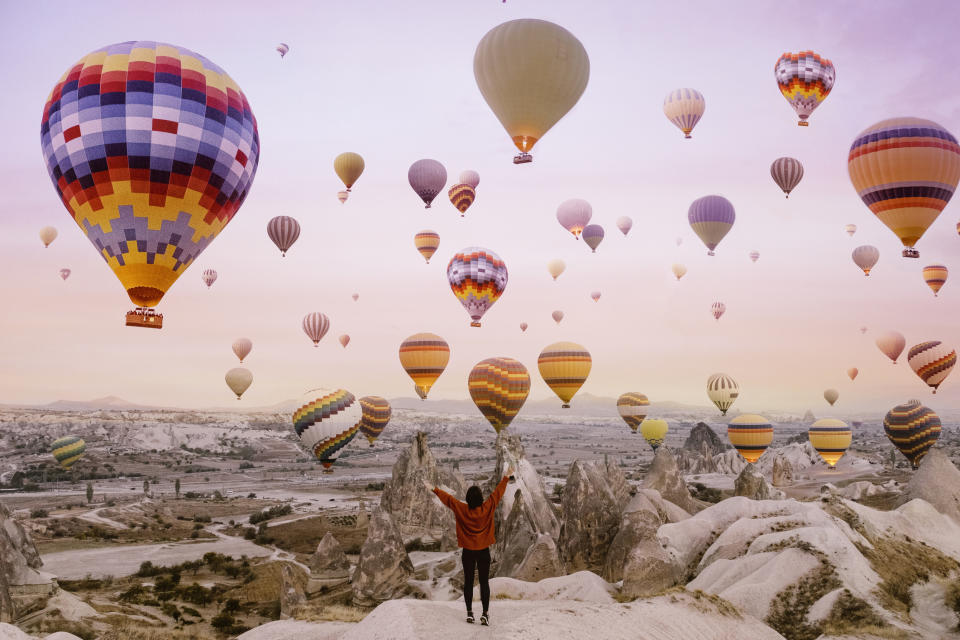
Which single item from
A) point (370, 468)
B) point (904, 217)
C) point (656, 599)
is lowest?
point (370, 468)

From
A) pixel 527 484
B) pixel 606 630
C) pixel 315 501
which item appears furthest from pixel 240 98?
pixel 315 501

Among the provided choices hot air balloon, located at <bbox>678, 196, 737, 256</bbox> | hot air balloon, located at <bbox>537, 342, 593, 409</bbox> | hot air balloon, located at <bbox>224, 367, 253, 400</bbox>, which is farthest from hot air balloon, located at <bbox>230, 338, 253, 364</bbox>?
hot air balloon, located at <bbox>678, 196, 737, 256</bbox>

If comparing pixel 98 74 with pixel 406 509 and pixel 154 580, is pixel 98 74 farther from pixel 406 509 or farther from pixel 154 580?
pixel 406 509

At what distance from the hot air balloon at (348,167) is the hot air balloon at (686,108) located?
932 inches

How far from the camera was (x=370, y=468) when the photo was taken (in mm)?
111938

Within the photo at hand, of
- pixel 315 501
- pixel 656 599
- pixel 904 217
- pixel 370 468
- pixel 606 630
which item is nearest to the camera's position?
pixel 606 630

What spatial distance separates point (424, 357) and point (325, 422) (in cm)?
1007

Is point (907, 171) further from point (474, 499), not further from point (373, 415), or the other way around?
point (373, 415)

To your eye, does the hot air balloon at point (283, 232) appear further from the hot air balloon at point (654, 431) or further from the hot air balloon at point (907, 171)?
the hot air balloon at point (654, 431)

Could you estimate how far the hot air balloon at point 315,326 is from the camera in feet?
192

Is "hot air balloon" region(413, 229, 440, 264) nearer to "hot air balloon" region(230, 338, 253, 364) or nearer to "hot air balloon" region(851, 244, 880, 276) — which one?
"hot air balloon" region(230, 338, 253, 364)

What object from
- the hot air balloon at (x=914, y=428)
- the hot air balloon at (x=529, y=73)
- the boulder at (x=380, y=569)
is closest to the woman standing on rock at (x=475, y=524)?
the boulder at (x=380, y=569)

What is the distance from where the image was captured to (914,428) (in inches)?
1860

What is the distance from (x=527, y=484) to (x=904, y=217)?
22.7m
